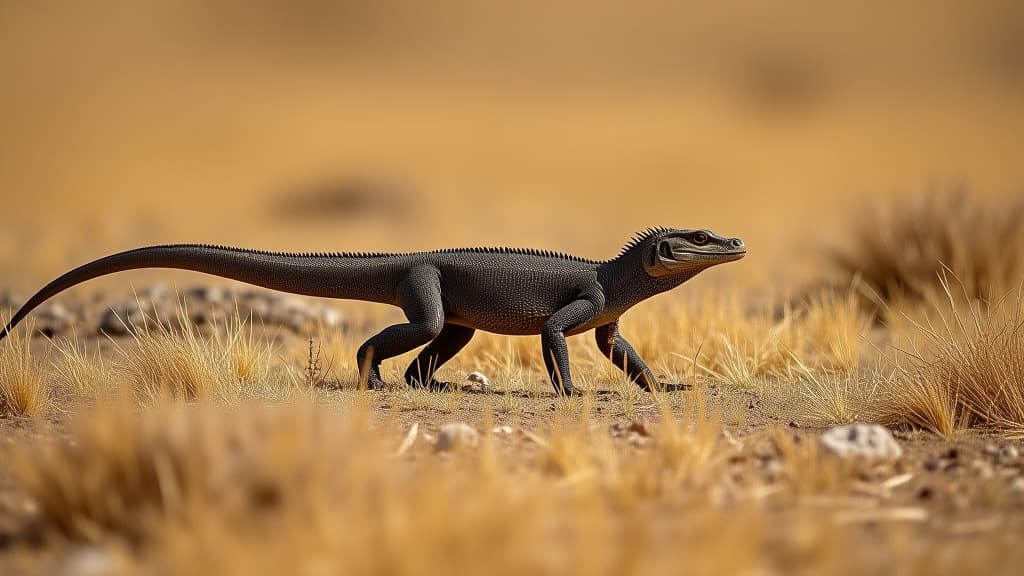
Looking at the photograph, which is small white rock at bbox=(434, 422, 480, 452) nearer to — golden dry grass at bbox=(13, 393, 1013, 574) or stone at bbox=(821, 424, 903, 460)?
golden dry grass at bbox=(13, 393, 1013, 574)

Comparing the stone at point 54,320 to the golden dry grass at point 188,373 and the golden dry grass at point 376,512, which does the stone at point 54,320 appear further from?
the golden dry grass at point 376,512

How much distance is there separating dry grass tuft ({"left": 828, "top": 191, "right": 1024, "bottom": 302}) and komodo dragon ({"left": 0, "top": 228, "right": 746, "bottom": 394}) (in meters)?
5.31

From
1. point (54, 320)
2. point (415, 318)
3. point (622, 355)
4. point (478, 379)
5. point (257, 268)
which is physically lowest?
point (478, 379)

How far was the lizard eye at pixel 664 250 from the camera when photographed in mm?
6590

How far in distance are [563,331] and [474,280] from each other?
64cm

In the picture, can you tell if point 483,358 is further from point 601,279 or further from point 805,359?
point 805,359

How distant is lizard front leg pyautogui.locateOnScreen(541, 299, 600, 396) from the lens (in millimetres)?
6516

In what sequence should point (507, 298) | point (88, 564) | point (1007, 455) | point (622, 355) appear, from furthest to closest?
point (622, 355) → point (507, 298) → point (1007, 455) → point (88, 564)

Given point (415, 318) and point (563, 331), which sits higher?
point (415, 318)

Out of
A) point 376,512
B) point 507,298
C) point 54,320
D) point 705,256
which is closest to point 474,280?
point 507,298

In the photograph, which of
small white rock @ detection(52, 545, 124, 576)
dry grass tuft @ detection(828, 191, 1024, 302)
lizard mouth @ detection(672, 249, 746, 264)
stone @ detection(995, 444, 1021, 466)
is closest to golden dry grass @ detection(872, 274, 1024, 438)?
stone @ detection(995, 444, 1021, 466)

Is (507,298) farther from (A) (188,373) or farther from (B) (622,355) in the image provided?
(A) (188,373)

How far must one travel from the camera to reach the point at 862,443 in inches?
186

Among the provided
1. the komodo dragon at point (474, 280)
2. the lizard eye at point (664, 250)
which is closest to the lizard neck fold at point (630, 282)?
the komodo dragon at point (474, 280)
